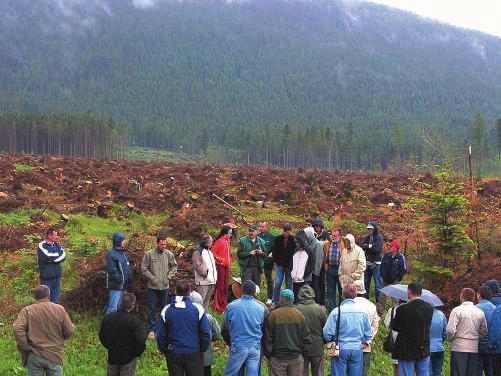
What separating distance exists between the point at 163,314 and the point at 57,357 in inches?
75.0

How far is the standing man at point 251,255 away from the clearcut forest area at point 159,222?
6.30ft

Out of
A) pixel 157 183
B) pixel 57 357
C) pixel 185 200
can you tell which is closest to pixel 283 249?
pixel 57 357

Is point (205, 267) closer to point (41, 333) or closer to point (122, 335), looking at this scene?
point (122, 335)

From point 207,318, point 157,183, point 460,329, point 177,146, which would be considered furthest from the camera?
point 177,146

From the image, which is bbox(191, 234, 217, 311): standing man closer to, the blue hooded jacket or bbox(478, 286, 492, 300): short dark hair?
the blue hooded jacket

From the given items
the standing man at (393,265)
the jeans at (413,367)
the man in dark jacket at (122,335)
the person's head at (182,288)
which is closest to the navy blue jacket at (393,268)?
the standing man at (393,265)

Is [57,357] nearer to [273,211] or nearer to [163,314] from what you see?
[163,314]

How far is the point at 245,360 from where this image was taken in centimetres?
848

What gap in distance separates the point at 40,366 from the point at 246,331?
11.2 ft

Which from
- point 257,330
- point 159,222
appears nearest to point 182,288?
point 257,330

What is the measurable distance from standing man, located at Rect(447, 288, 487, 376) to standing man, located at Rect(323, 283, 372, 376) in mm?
2059

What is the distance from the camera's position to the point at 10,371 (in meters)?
9.60

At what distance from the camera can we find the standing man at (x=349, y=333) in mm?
8648

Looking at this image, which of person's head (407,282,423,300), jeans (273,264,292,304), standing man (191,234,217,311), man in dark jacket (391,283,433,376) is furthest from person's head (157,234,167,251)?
person's head (407,282,423,300)
